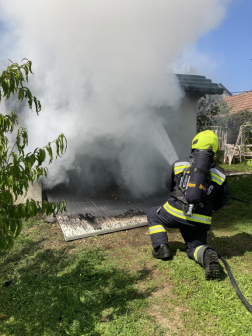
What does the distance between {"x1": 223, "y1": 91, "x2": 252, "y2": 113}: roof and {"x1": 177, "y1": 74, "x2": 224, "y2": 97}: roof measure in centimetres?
981

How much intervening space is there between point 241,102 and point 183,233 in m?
16.0

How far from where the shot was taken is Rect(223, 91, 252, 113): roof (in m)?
15.5

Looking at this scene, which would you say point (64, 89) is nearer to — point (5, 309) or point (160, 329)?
point (5, 309)

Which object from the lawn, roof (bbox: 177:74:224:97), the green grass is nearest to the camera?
the lawn

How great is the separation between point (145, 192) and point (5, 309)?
4608mm

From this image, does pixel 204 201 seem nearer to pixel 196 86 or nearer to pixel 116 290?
pixel 116 290

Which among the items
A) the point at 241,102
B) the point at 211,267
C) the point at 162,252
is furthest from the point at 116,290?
the point at 241,102

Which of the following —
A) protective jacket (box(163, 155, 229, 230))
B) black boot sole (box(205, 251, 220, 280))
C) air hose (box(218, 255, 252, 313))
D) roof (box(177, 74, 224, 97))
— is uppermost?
roof (box(177, 74, 224, 97))

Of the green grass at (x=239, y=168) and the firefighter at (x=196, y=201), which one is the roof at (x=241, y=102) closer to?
the green grass at (x=239, y=168)

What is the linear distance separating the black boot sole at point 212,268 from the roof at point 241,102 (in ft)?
47.9

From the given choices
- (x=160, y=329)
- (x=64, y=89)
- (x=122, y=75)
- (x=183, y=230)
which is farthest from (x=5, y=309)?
(x=122, y=75)

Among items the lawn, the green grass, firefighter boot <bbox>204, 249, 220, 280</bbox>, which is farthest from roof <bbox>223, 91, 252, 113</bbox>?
firefighter boot <bbox>204, 249, 220, 280</bbox>

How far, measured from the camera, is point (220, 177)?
292 cm

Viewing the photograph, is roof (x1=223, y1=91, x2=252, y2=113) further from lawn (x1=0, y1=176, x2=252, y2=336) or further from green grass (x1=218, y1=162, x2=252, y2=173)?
lawn (x1=0, y1=176, x2=252, y2=336)
